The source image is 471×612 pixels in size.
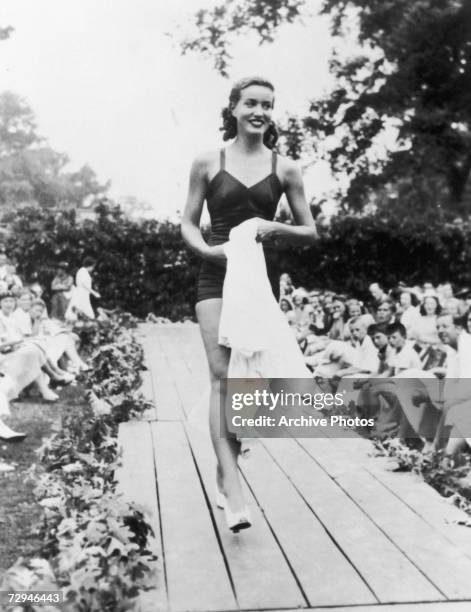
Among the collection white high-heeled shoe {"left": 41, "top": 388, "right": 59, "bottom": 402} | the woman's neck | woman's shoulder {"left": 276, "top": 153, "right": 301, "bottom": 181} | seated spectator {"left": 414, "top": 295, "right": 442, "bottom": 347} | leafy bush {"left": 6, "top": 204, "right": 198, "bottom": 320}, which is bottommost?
white high-heeled shoe {"left": 41, "top": 388, "right": 59, "bottom": 402}

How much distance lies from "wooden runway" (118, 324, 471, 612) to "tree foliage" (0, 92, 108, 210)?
44.4 metres

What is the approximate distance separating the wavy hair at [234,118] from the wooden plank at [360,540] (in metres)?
1.57

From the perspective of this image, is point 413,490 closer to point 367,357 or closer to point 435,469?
point 435,469

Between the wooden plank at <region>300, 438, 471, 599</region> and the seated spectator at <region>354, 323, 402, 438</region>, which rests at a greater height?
the seated spectator at <region>354, 323, 402, 438</region>

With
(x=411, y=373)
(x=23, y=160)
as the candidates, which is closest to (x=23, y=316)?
(x=411, y=373)

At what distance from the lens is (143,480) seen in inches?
155

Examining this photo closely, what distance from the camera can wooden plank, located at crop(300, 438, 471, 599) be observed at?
2.74 metres

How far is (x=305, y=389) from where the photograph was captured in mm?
3225

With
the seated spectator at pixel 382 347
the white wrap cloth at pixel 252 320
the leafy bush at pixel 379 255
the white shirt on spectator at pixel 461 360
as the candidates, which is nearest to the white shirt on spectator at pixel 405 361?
the seated spectator at pixel 382 347

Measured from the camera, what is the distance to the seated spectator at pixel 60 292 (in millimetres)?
15602

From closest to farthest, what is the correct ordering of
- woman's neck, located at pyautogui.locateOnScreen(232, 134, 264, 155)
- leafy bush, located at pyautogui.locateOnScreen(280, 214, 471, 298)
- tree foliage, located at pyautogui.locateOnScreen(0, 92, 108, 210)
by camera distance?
woman's neck, located at pyautogui.locateOnScreen(232, 134, 264, 155), leafy bush, located at pyautogui.locateOnScreen(280, 214, 471, 298), tree foliage, located at pyautogui.locateOnScreen(0, 92, 108, 210)

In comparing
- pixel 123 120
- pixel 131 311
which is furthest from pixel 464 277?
pixel 123 120

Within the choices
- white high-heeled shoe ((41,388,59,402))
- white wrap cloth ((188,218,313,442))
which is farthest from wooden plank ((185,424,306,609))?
white high-heeled shoe ((41,388,59,402))

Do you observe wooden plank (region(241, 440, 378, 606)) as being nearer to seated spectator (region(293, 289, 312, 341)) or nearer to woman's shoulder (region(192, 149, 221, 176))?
woman's shoulder (region(192, 149, 221, 176))
